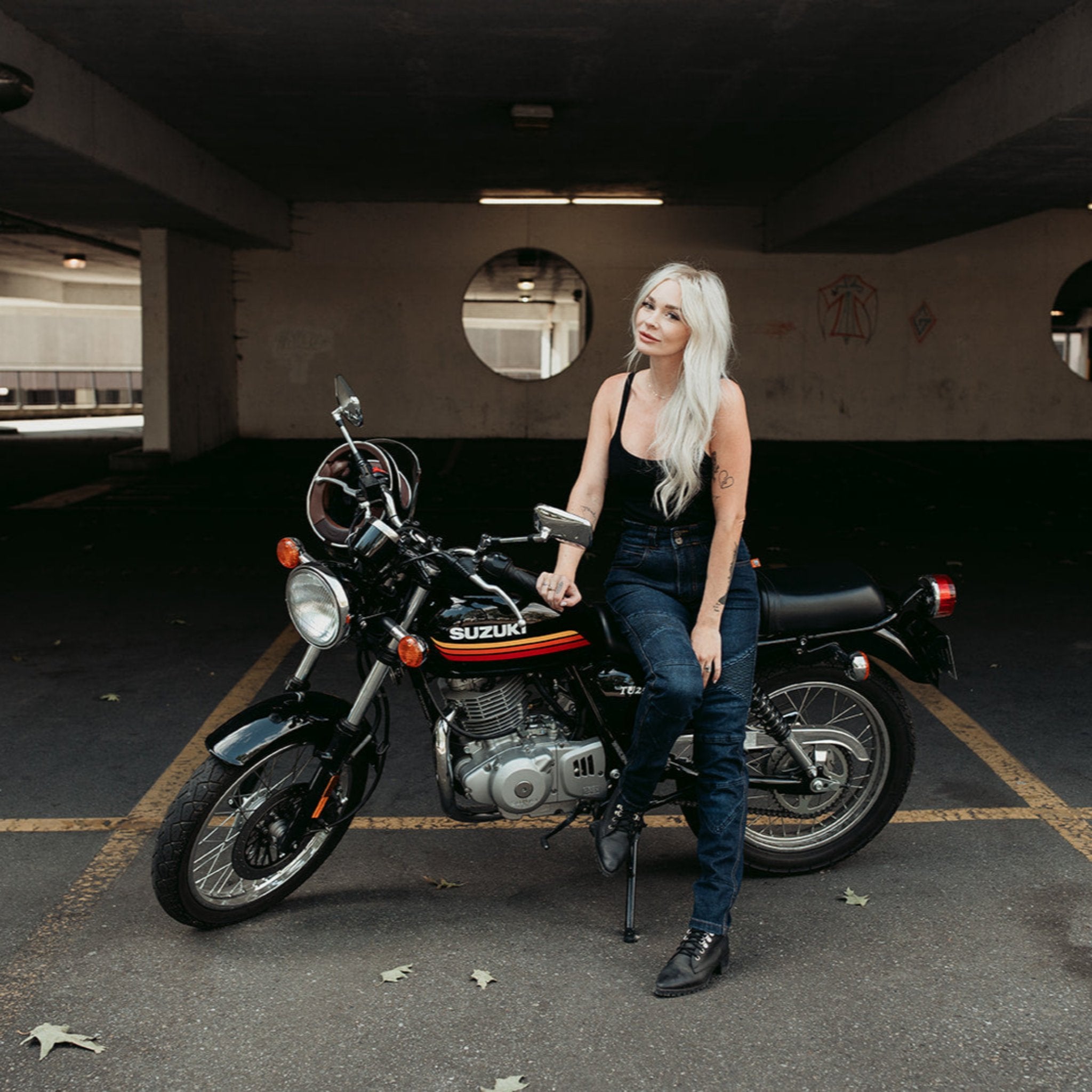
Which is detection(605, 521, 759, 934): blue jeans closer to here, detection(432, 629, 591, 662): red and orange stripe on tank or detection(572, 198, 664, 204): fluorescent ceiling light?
detection(432, 629, 591, 662): red and orange stripe on tank

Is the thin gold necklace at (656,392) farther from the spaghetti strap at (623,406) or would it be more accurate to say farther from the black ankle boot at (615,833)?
the black ankle boot at (615,833)

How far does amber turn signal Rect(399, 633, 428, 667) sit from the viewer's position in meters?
3.01

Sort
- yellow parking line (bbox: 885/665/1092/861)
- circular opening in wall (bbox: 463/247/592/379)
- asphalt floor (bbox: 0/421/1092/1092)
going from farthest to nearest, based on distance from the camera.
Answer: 1. circular opening in wall (bbox: 463/247/592/379)
2. yellow parking line (bbox: 885/665/1092/861)
3. asphalt floor (bbox: 0/421/1092/1092)

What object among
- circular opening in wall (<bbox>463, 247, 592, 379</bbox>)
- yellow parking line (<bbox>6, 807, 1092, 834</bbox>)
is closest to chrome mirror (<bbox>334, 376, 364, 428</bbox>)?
yellow parking line (<bbox>6, 807, 1092, 834</bbox>)

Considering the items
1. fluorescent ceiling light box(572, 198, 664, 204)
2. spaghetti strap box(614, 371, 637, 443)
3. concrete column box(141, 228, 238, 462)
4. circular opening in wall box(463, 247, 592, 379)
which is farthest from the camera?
circular opening in wall box(463, 247, 592, 379)

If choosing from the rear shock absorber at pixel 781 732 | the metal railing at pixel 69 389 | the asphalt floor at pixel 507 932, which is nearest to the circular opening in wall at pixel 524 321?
the metal railing at pixel 69 389

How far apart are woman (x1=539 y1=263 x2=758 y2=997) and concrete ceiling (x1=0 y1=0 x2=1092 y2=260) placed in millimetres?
5778

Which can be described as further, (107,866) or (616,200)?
(616,200)

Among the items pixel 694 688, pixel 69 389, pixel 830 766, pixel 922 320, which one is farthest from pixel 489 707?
pixel 69 389

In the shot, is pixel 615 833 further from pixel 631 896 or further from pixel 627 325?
pixel 627 325

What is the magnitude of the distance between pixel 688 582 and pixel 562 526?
23.4 inches

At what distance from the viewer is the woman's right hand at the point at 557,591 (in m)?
3.06

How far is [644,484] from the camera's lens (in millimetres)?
3236

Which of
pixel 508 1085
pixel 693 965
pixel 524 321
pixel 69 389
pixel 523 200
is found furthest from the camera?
pixel 524 321
